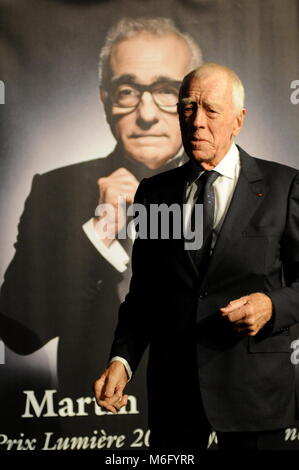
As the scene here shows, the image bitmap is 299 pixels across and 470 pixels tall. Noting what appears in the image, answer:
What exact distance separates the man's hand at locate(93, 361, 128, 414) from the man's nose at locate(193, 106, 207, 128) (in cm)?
69

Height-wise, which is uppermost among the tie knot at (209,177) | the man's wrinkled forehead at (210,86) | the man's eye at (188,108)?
the man's wrinkled forehead at (210,86)

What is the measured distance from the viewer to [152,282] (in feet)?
6.19

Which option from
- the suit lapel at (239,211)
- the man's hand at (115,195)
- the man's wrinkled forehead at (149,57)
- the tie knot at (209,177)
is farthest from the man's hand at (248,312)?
the man's wrinkled forehead at (149,57)

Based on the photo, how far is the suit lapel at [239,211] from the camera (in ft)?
5.67

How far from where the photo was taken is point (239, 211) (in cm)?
175

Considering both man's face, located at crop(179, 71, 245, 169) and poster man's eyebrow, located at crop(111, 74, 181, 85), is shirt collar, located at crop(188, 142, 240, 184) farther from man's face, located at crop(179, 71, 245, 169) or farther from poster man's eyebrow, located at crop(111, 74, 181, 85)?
poster man's eyebrow, located at crop(111, 74, 181, 85)

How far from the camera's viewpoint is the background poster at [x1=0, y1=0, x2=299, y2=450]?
3.68 metres

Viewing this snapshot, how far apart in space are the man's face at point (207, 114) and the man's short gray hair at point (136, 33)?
2.06 m

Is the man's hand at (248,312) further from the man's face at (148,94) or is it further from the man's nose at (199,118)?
the man's face at (148,94)

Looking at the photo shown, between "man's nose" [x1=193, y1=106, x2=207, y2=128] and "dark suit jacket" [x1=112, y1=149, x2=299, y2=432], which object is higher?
"man's nose" [x1=193, y1=106, x2=207, y2=128]

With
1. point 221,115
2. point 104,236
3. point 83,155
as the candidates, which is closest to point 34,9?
point 83,155

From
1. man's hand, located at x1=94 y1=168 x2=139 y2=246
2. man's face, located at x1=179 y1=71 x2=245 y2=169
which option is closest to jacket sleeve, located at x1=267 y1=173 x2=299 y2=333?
man's face, located at x1=179 y1=71 x2=245 y2=169

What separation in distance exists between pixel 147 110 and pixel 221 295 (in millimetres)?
2207

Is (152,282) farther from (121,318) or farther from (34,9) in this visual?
(34,9)
